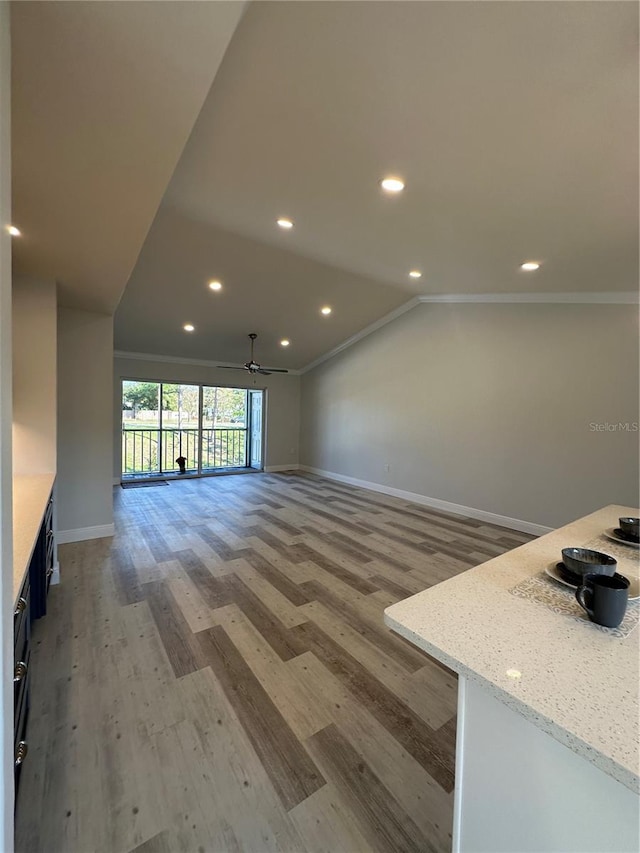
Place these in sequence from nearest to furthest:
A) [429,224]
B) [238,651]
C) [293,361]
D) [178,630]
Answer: [238,651] → [178,630] → [429,224] → [293,361]

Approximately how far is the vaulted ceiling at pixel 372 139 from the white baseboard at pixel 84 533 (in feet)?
7.60

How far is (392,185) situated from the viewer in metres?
2.28

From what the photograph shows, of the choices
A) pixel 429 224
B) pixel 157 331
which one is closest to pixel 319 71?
pixel 429 224

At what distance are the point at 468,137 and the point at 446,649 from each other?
2.18m

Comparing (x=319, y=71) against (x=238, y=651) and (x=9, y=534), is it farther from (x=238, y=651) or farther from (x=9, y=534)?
(x=238, y=651)

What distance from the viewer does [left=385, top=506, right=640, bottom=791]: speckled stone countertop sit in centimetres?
55

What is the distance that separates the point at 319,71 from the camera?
1.49 m

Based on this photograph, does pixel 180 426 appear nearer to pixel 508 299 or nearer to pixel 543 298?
pixel 508 299

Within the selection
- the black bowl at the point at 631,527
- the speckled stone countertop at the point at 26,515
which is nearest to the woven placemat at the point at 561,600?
the black bowl at the point at 631,527

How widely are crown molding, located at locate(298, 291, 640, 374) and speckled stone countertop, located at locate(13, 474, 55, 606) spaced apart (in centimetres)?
489

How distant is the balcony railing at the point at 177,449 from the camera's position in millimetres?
6996

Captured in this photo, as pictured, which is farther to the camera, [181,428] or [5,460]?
[181,428]

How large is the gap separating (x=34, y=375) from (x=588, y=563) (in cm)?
361

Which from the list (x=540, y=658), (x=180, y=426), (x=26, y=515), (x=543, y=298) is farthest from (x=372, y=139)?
(x=180, y=426)
